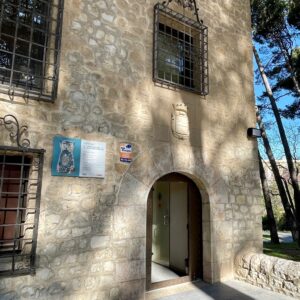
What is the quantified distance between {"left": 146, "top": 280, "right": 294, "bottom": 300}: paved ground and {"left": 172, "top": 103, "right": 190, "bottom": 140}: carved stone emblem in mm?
2336

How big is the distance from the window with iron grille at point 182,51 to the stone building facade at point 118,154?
0.19 metres

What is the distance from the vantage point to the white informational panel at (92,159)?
11.6 feet

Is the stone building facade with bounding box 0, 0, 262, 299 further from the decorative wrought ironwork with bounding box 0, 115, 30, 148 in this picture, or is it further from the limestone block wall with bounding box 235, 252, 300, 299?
the limestone block wall with bounding box 235, 252, 300, 299

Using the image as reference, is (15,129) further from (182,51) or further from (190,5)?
(190,5)

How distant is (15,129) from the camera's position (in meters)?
3.10

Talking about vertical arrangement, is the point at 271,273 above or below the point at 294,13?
below

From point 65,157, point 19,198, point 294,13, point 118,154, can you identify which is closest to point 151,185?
point 118,154

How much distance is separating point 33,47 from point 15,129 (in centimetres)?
127

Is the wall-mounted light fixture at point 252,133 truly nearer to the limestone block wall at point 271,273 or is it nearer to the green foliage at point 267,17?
the limestone block wall at point 271,273

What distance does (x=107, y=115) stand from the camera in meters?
3.81

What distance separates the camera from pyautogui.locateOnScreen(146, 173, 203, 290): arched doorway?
441 centimetres

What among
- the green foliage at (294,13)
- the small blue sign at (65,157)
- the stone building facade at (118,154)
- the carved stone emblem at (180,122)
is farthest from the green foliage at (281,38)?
the small blue sign at (65,157)

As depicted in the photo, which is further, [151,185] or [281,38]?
[281,38]

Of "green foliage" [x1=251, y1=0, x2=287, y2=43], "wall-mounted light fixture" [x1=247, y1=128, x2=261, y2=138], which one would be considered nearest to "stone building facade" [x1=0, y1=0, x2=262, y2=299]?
"wall-mounted light fixture" [x1=247, y1=128, x2=261, y2=138]
